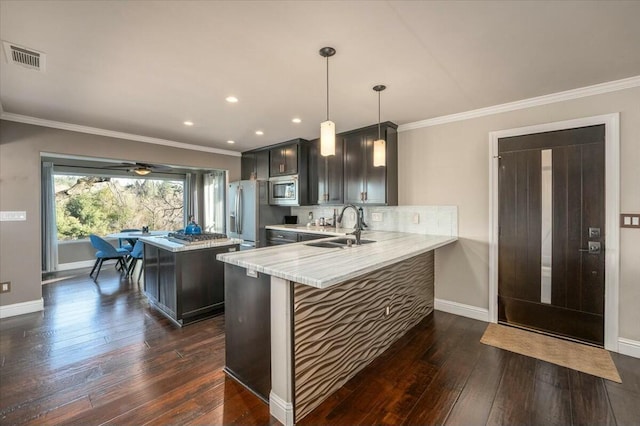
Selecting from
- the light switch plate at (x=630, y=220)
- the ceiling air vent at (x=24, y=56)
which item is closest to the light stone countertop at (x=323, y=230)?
the light switch plate at (x=630, y=220)

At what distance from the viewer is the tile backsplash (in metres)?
3.41

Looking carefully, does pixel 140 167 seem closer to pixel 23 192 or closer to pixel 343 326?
pixel 23 192

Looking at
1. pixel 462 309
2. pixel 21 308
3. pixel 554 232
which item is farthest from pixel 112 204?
pixel 554 232

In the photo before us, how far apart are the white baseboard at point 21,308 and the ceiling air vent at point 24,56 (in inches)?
116

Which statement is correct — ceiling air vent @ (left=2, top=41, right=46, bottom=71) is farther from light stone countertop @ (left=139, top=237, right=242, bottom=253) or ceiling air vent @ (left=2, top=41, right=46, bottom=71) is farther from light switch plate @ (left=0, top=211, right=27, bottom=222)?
light switch plate @ (left=0, top=211, right=27, bottom=222)

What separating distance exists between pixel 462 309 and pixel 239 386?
2651 mm

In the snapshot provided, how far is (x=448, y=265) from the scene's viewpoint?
11.3ft

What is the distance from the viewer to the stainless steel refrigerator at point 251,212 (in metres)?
4.76

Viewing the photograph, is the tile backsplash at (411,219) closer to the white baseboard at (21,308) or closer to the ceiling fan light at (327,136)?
the ceiling fan light at (327,136)

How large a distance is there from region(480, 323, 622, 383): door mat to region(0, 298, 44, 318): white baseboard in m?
5.21

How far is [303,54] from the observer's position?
6.49 feet

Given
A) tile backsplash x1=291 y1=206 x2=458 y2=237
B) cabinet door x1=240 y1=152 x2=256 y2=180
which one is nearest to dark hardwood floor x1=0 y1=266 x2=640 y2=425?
tile backsplash x1=291 y1=206 x2=458 y2=237

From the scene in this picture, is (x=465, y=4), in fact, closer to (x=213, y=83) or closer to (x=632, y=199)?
(x=213, y=83)

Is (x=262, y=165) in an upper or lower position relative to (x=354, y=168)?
upper
